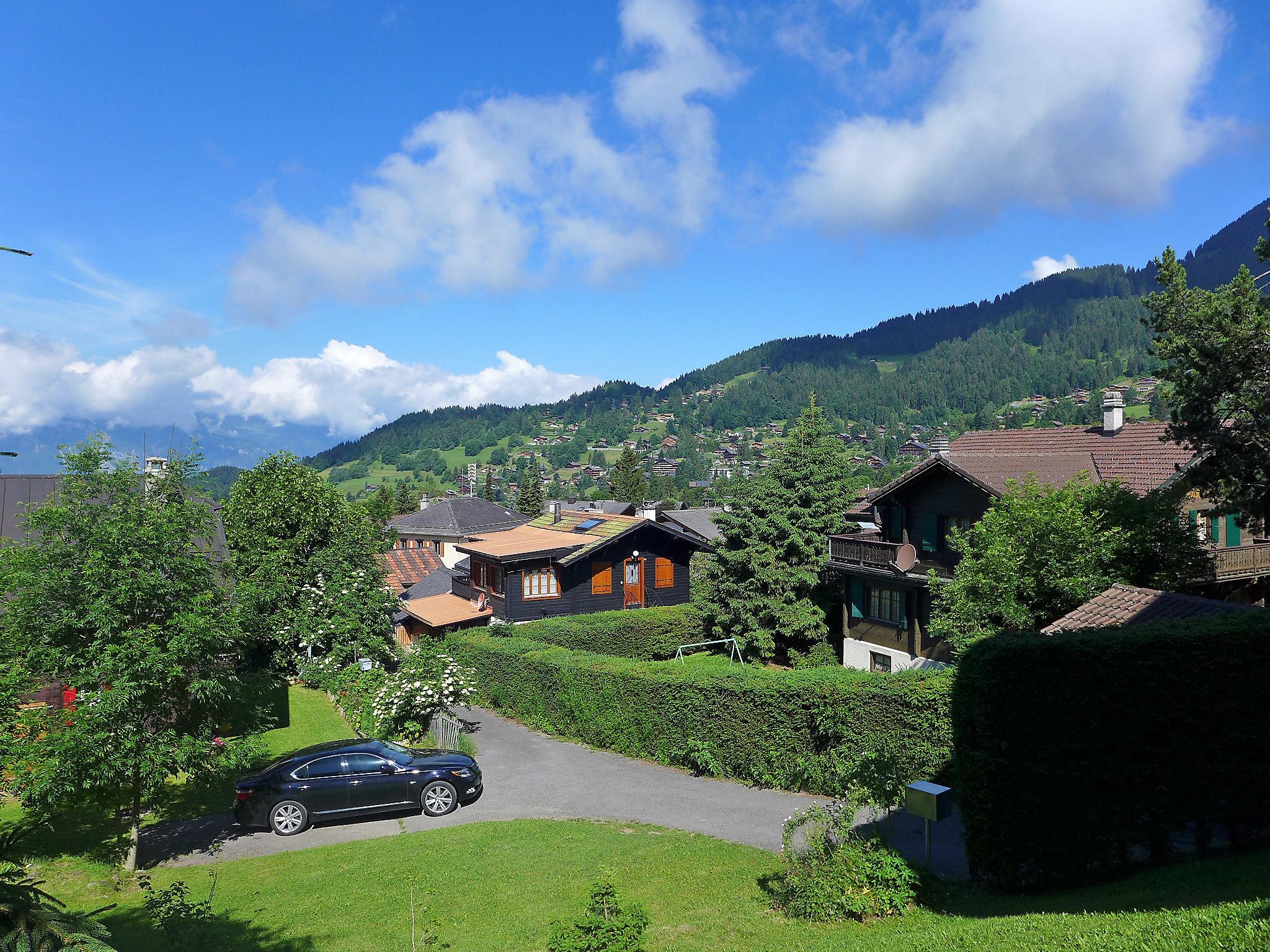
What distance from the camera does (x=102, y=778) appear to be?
1197cm

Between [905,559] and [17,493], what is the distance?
Result: 28.5 metres

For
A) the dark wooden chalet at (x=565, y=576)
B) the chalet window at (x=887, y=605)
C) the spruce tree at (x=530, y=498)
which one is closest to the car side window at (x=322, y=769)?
the dark wooden chalet at (x=565, y=576)

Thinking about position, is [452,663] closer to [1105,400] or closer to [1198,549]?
[1198,549]

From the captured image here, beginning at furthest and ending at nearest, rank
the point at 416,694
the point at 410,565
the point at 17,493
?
the point at 410,565, the point at 17,493, the point at 416,694

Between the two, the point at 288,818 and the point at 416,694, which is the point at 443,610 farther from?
the point at 288,818

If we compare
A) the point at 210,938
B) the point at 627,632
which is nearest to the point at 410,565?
the point at 627,632

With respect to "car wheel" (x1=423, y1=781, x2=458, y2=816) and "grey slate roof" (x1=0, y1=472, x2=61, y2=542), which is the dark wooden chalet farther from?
"car wheel" (x1=423, y1=781, x2=458, y2=816)

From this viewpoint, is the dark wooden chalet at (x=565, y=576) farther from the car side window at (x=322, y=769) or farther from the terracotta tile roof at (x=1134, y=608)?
the terracotta tile roof at (x=1134, y=608)

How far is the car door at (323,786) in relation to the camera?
1509cm

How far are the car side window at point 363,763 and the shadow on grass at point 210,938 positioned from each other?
16.2ft

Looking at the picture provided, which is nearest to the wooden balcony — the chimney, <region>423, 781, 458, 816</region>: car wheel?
the chimney

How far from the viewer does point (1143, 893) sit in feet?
29.5

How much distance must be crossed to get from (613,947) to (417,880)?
5.02m

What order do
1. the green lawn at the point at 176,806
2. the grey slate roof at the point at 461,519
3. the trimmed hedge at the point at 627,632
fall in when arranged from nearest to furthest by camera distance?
the green lawn at the point at 176,806
the trimmed hedge at the point at 627,632
the grey slate roof at the point at 461,519
